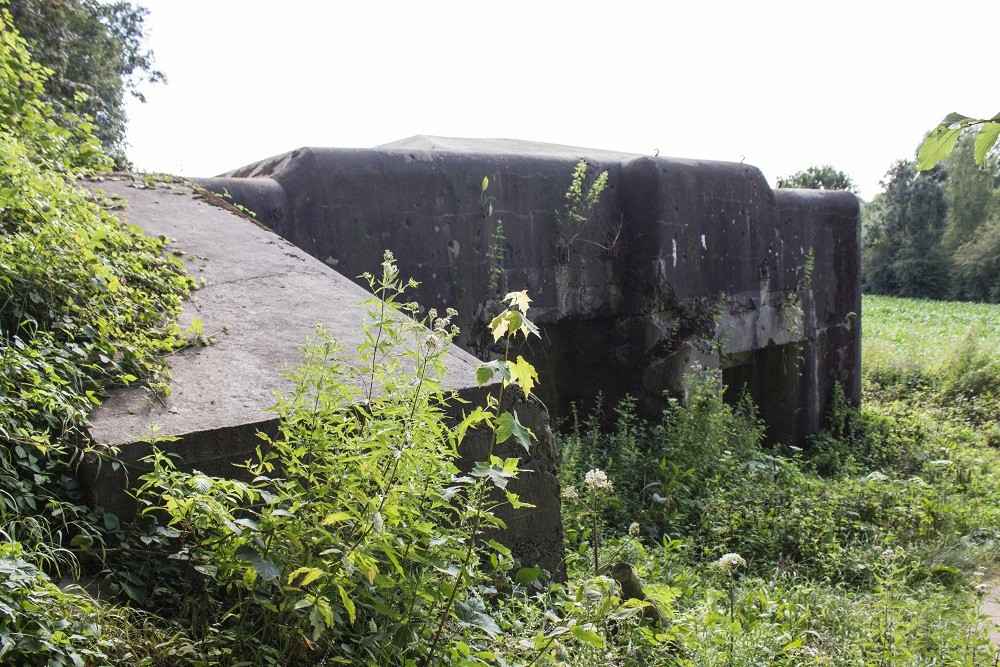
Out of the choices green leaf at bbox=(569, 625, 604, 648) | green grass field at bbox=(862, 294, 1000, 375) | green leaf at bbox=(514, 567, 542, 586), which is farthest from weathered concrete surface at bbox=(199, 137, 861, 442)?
green grass field at bbox=(862, 294, 1000, 375)

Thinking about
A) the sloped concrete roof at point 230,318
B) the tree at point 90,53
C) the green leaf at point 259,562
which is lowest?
the green leaf at point 259,562

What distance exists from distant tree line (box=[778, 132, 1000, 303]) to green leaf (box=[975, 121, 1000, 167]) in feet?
109

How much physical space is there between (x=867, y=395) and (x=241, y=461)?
442 inches

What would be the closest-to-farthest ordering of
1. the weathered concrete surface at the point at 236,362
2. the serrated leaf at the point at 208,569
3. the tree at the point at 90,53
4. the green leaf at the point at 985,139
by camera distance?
the green leaf at the point at 985,139 < the serrated leaf at the point at 208,569 < the weathered concrete surface at the point at 236,362 < the tree at the point at 90,53

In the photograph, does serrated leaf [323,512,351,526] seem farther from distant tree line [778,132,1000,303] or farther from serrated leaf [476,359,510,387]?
distant tree line [778,132,1000,303]

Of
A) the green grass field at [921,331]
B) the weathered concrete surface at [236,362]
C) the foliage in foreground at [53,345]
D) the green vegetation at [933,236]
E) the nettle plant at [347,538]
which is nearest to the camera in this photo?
the foliage in foreground at [53,345]

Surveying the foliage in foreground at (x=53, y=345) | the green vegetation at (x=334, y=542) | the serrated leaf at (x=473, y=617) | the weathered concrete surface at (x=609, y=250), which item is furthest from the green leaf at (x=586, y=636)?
the weathered concrete surface at (x=609, y=250)

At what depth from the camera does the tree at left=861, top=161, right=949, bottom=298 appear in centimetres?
3369

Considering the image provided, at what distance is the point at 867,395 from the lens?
1175 cm

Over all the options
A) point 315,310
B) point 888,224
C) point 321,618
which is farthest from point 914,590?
point 888,224

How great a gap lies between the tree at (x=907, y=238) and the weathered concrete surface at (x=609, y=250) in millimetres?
28172

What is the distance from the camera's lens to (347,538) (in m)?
1.71

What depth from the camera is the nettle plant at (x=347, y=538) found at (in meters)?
1.65

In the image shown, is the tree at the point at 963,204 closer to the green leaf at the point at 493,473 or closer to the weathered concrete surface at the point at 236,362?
the weathered concrete surface at the point at 236,362
